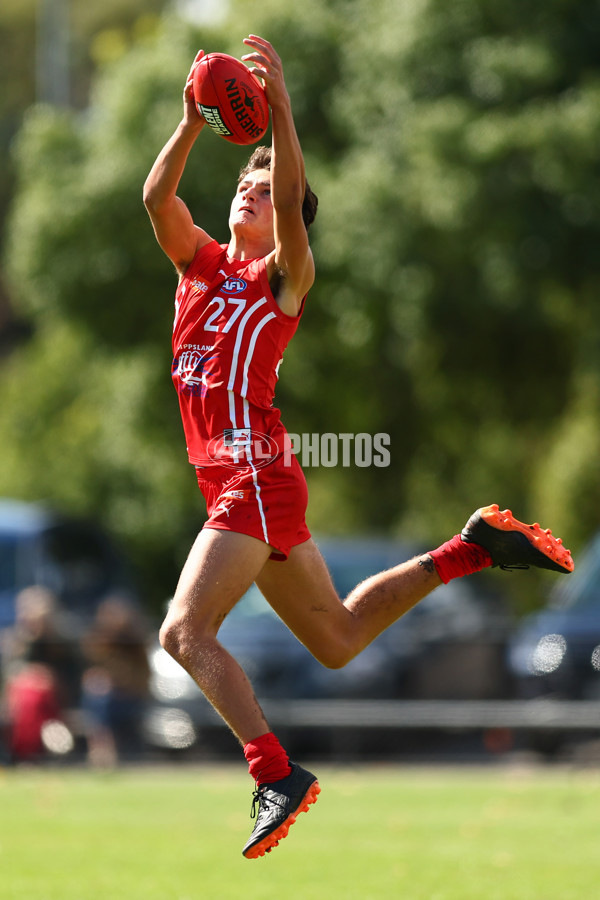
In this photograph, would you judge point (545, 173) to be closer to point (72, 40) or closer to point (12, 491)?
point (12, 491)

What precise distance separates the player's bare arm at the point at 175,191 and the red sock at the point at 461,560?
1.68 metres

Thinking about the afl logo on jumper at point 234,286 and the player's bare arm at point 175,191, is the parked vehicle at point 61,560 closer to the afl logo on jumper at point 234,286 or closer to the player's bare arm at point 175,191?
the player's bare arm at point 175,191

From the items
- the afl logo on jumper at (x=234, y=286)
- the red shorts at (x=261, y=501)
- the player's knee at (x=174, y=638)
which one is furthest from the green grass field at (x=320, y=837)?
the afl logo on jumper at (x=234, y=286)

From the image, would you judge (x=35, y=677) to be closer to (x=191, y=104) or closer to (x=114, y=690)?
(x=114, y=690)

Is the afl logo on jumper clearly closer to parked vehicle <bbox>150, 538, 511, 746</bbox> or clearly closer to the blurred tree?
parked vehicle <bbox>150, 538, 511, 746</bbox>

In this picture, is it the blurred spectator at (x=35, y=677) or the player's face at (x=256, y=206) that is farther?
the blurred spectator at (x=35, y=677)

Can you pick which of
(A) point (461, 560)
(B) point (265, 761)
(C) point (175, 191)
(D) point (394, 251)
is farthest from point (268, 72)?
(D) point (394, 251)

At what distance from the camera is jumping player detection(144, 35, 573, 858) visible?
554cm

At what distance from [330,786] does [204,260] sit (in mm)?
8361

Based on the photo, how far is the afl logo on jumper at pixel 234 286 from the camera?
5.89 m

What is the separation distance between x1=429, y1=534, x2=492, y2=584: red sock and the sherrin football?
1.96 metres

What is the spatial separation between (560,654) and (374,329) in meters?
6.78

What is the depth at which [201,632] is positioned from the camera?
5.52 m

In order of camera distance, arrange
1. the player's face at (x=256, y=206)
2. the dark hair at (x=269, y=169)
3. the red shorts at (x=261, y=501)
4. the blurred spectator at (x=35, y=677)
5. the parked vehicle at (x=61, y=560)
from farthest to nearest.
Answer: the parked vehicle at (x=61, y=560) → the blurred spectator at (x=35, y=677) → the dark hair at (x=269, y=169) → the player's face at (x=256, y=206) → the red shorts at (x=261, y=501)
